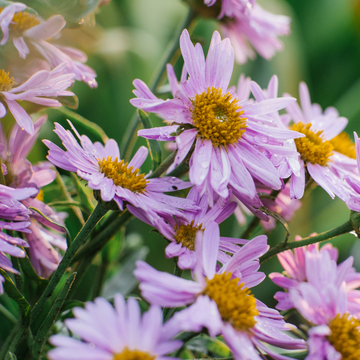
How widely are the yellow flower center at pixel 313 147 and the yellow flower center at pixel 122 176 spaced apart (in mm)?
151

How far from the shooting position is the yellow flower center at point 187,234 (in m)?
0.26

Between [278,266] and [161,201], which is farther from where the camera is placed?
[278,266]

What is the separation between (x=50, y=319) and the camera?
0.25 m

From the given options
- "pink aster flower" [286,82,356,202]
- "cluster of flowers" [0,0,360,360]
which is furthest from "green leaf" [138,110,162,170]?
"pink aster flower" [286,82,356,202]

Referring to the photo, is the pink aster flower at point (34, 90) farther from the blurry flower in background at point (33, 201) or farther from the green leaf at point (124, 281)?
the green leaf at point (124, 281)

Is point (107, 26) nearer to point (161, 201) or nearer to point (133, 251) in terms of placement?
point (133, 251)

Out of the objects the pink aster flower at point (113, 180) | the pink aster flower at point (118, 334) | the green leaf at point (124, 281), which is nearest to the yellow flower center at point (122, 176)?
the pink aster flower at point (113, 180)

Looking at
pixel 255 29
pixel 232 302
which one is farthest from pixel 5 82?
pixel 255 29

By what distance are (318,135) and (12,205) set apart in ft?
0.93

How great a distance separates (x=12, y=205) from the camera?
252 millimetres

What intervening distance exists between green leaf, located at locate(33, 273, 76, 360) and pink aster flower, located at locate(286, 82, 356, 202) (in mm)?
180

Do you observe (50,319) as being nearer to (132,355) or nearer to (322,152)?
(132,355)

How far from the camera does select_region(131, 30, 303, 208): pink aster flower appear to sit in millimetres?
265

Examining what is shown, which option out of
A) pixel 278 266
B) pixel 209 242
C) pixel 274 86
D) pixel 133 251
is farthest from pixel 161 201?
pixel 278 266
